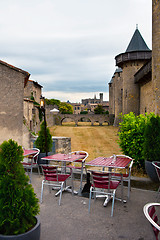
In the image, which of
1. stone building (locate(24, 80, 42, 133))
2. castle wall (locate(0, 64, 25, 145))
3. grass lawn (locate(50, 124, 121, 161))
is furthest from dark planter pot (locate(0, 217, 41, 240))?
stone building (locate(24, 80, 42, 133))

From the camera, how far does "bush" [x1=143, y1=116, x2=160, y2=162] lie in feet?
17.7

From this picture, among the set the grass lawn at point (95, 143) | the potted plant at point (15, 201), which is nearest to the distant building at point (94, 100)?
the grass lawn at point (95, 143)

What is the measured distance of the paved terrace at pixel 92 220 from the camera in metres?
3.10

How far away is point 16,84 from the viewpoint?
9.95 metres

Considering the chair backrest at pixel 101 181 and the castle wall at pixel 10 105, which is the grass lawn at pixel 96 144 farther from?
the castle wall at pixel 10 105

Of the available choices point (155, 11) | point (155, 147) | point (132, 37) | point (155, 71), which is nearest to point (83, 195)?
point (155, 147)

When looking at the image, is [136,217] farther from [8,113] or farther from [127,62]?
[127,62]

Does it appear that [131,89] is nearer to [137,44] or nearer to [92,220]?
[137,44]

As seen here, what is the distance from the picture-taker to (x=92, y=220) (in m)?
3.55

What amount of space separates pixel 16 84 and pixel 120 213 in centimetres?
804

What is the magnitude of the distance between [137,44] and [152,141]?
24855 millimetres

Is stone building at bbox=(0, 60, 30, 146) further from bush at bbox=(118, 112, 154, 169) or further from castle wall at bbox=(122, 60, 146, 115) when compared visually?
castle wall at bbox=(122, 60, 146, 115)

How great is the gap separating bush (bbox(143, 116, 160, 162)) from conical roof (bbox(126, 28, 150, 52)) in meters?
23.6

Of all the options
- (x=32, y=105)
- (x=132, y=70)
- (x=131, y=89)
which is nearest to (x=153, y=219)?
(x=32, y=105)
